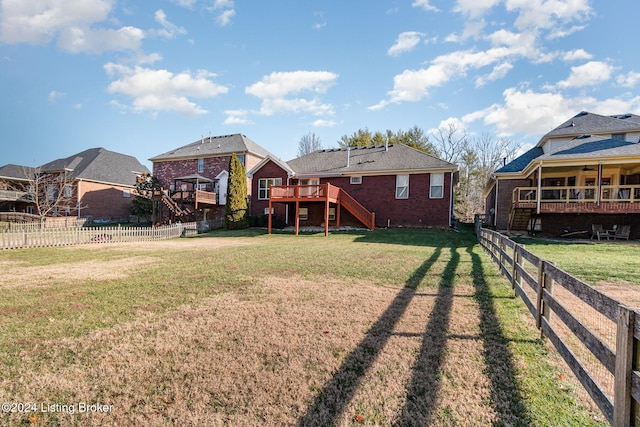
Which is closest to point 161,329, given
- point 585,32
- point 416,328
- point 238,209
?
point 416,328

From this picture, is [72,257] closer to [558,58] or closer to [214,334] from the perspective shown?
[214,334]

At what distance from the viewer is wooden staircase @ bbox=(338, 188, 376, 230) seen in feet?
67.4

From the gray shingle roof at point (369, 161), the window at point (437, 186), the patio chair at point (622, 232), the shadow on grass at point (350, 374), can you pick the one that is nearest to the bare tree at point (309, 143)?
the gray shingle roof at point (369, 161)

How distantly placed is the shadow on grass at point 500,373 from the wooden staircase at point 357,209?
49.6ft

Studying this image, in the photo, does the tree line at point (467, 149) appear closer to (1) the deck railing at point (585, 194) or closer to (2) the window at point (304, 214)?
(2) the window at point (304, 214)

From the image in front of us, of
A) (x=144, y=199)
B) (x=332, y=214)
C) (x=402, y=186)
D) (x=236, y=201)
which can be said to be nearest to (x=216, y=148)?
(x=144, y=199)

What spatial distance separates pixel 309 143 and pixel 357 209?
125 ft

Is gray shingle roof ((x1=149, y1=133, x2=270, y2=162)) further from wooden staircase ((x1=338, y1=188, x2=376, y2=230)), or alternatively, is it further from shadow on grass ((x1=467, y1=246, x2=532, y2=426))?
shadow on grass ((x1=467, y1=246, x2=532, y2=426))

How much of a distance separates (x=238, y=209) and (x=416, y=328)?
65.9 ft

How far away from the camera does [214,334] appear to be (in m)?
3.99

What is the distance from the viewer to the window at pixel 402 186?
21.2m

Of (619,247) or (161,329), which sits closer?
(161,329)

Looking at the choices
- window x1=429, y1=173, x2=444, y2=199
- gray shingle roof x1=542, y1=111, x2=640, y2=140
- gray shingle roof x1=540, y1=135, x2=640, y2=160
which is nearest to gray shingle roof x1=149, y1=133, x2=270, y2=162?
window x1=429, y1=173, x2=444, y2=199

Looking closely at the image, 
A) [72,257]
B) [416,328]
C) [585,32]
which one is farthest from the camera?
[585,32]
